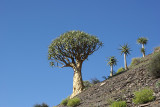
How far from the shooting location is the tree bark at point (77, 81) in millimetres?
27873

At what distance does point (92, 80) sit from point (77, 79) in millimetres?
8711

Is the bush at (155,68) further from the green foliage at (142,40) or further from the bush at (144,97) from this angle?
the green foliage at (142,40)

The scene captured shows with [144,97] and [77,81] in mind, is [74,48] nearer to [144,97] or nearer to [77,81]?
[77,81]

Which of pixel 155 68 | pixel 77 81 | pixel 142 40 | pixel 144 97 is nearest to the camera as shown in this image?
pixel 144 97

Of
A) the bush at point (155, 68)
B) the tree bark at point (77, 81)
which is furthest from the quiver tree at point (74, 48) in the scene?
the bush at point (155, 68)

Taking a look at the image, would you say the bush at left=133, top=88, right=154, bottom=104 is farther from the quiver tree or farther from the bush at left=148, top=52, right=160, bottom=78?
the quiver tree

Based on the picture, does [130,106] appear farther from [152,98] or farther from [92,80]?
[92,80]

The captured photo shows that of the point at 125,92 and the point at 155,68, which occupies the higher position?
the point at 155,68

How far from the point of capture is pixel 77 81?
28.4 metres

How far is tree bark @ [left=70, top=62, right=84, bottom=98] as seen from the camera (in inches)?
1097

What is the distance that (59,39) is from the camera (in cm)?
3033

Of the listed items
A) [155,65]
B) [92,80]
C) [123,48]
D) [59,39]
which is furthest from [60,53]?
[155,65]

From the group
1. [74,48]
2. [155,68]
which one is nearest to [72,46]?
[74,48]

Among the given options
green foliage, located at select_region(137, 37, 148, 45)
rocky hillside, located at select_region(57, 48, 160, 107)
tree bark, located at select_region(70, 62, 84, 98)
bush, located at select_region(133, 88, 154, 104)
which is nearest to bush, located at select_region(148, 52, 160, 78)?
rocky hillside, located at select_region(57, 48, 160, 107)
